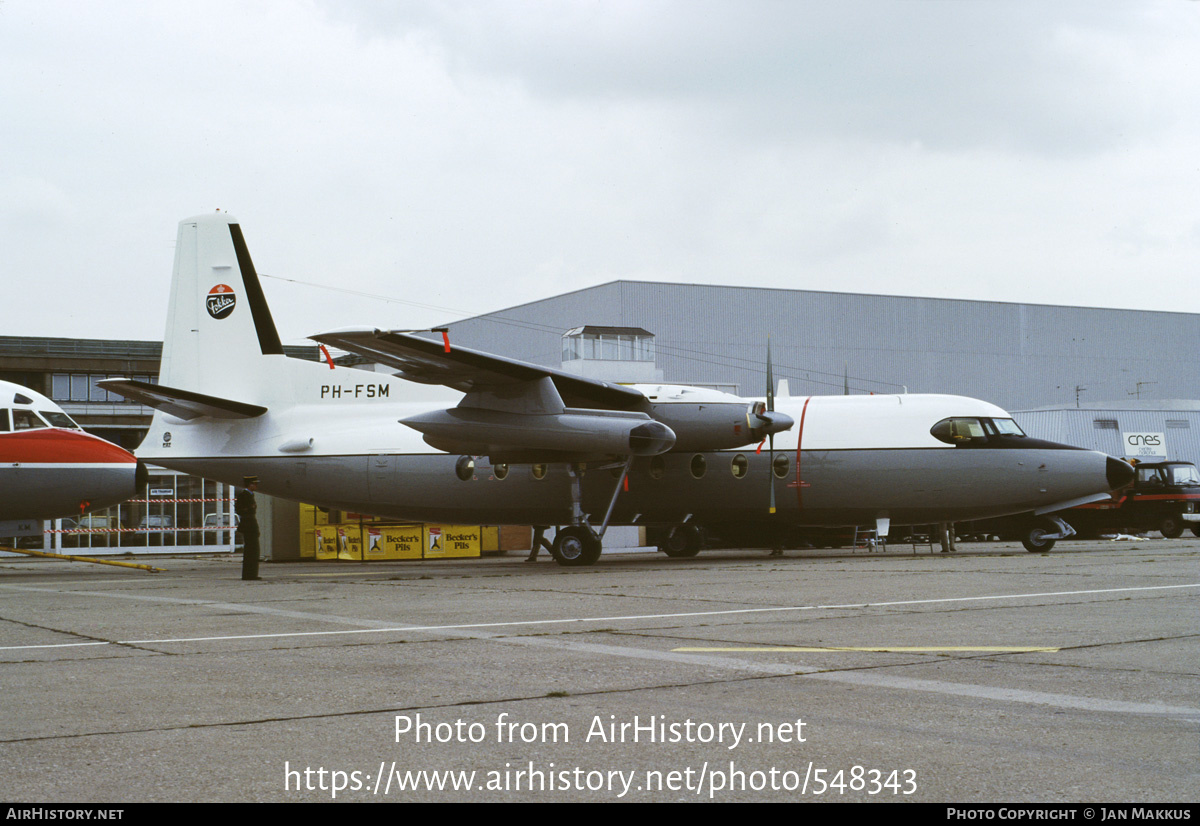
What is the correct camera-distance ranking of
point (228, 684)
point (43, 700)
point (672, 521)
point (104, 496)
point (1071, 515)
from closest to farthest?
point (43, 700), point (228, 684), point (104, 496), point (672, 521), point (1071, 515)

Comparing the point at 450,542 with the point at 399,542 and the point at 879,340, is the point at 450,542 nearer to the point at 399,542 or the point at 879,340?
the point at 399,542

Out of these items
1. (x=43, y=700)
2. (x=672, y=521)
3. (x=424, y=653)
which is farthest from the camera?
(x=672, y=521)

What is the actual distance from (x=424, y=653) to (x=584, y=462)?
12.3m

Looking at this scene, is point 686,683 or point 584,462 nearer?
point 686,683

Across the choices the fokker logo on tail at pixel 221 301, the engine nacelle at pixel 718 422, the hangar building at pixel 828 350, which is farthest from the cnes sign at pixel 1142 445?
the fokker logo on tail at pixel 221 301

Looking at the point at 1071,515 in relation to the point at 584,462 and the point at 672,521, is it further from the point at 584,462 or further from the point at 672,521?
the point at 584,462

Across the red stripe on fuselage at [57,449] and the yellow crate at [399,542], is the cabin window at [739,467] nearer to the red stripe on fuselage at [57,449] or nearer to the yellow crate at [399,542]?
the yellow crate at [399,542]

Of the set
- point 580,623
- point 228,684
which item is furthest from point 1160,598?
point 228,684

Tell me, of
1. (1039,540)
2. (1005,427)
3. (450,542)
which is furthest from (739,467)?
(450,542)

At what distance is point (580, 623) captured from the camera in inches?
363

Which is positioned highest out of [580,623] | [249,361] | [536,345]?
[536,345]

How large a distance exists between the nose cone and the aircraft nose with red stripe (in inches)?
722

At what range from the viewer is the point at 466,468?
69.1ft

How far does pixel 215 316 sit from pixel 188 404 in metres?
2.35
